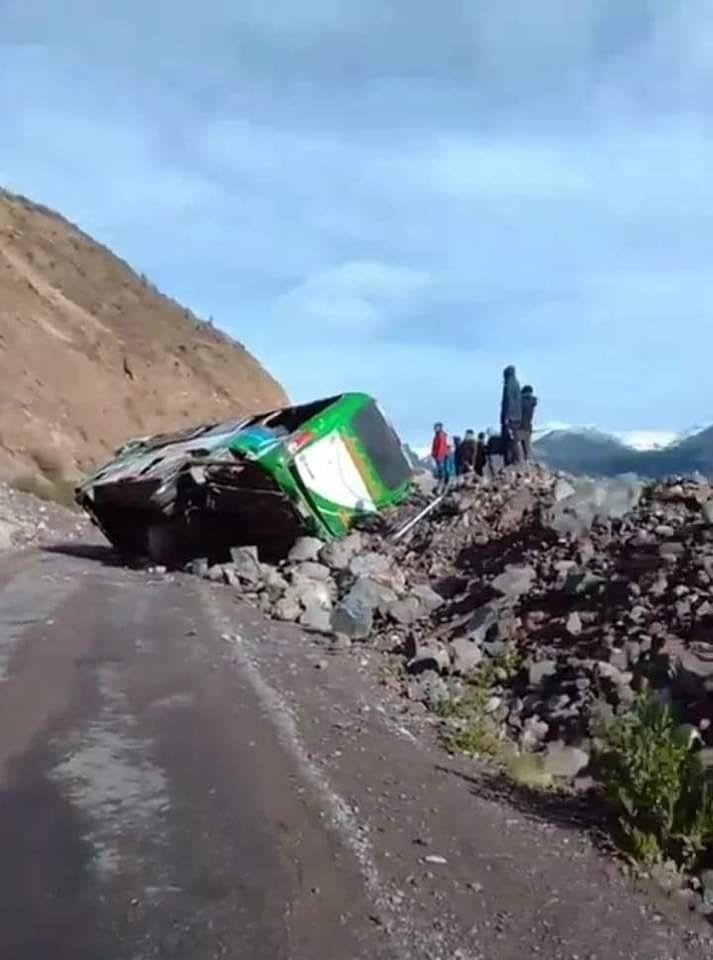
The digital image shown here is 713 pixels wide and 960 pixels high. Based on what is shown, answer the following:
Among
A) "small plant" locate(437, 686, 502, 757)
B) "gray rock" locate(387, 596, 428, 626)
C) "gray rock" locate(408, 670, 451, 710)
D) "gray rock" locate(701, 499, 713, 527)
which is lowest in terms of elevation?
"small plant" locate(437, 686, 502, 757)

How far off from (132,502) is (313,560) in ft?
10.6

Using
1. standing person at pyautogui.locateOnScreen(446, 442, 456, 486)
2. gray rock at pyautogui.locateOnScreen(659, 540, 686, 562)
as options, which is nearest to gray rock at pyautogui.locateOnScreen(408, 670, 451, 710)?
gray rock at pyautogui.locateOnScreen(659, 540, 686, 562)

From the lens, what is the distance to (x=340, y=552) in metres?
15.8

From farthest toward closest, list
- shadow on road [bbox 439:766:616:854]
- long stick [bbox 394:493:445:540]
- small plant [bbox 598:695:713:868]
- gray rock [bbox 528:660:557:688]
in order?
1. long stick [bbox 394:493:445:540]
2. gray rock [bbox 528:660:557:688]
3. shadow on road [bbox 439:766:616:854]
4. small plant [bbox 598:695:713:868]

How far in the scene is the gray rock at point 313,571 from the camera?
14.9 m

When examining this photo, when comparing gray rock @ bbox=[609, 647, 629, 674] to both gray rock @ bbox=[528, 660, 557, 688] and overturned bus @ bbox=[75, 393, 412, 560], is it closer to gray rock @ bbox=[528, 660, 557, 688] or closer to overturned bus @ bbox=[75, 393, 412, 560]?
gray rock @ bbox=[528, 660, 557, 688]

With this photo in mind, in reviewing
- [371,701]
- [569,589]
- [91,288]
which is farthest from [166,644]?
[91,288]

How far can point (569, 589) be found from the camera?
1132cm

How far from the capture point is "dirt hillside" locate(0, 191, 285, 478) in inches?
1436

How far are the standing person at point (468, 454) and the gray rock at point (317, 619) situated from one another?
895 cm

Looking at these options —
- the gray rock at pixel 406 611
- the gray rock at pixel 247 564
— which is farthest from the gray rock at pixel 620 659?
the gray rock at pixel 247 564

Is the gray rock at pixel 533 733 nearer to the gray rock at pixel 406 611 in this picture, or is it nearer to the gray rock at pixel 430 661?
the gray rock at pixel 430 661

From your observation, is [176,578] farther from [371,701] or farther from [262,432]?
[371,701]

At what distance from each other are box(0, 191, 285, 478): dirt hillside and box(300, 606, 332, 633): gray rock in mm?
18999
